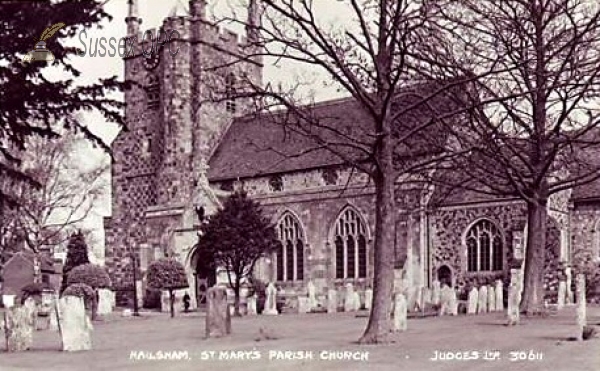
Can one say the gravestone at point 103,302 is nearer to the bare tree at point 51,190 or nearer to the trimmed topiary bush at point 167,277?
the trimmed topiary bush at point 167,277

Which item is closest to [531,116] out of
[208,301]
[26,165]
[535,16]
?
[535,16]

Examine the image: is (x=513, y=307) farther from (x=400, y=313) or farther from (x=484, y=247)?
(x=484, y=247)

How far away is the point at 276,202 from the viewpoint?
135ft

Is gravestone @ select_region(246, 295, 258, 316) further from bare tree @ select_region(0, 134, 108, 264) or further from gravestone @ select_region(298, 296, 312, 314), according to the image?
bare tree @ select_region(0, 134, 108, 264)

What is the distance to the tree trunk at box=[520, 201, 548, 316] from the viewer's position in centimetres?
2288

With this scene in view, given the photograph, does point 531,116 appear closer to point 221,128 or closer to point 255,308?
point 255,308

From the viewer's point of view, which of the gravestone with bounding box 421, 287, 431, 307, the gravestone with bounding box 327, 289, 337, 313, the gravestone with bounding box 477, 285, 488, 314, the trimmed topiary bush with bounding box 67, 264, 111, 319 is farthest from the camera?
the trimmed topiary bush with bounding box 67, 264, 111, 319

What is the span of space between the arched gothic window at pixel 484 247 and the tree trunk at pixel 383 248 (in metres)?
19.6

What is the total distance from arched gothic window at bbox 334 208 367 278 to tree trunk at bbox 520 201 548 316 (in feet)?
49.5

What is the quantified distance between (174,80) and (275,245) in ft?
49.7

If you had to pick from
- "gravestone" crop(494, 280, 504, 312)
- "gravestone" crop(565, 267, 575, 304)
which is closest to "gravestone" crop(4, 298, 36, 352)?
"gravestone" crop(494, 280, 504, 312)

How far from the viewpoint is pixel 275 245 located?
33.1 metres

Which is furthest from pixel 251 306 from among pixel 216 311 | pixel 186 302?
pixel 216 311

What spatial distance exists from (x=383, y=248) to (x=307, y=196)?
24.0 metres
